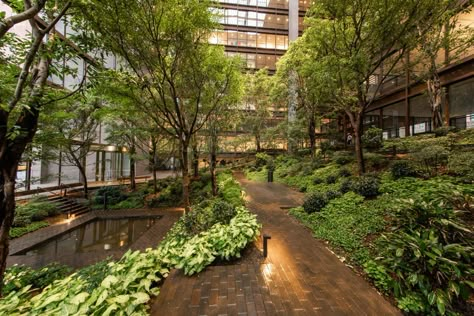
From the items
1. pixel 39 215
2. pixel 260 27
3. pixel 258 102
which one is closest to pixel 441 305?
pixel 39 215

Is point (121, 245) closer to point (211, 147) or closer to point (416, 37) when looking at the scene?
point (211, 147)

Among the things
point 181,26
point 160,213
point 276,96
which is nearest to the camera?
point 181,26

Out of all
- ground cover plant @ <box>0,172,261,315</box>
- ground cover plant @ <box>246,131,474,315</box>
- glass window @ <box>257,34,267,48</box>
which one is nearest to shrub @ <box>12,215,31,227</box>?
ground cover plant @ <box>0,172,261,315</box>

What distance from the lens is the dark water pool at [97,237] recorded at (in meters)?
6.50

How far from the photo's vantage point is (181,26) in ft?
18.0

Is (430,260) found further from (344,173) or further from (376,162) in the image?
(376,162)

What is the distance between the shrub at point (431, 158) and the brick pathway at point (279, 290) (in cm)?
487

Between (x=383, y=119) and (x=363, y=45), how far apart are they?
37.4 feet

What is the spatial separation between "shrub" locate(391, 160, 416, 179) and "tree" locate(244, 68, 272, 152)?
12262mm

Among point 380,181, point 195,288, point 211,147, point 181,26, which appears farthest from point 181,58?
point 380,181

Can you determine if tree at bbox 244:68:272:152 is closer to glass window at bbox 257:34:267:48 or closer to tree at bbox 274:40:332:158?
tree at bbox 274:40:332:158

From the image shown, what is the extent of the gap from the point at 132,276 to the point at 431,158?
8.96 m

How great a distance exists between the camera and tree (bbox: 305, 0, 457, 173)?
638cm

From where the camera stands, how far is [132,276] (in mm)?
2932
